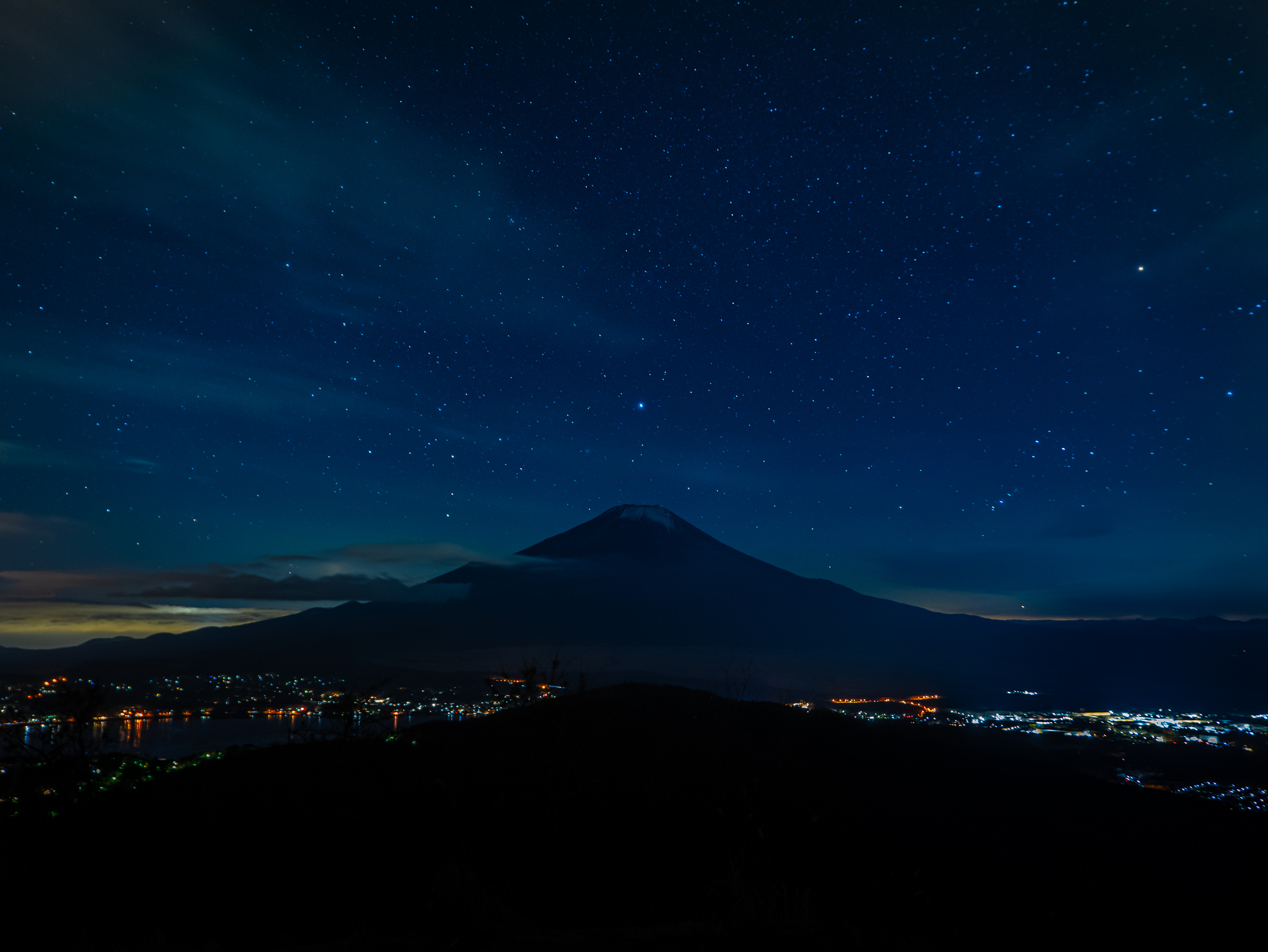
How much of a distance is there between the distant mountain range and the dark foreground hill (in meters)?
97.2

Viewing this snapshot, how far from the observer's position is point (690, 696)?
1597 inches

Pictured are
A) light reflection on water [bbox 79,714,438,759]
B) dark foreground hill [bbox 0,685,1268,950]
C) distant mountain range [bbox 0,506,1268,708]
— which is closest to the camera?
dark foreground hill [bbox 0,685,1268,950]

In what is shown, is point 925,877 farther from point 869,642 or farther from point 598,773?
point 869,642

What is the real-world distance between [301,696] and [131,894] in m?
97.2

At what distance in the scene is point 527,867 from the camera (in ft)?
36.4

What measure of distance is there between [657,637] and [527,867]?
13641 cm

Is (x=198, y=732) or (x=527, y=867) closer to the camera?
(x=527, y=867)

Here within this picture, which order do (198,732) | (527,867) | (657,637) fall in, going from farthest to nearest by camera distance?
(657,637)
(198,732)
(527,867)

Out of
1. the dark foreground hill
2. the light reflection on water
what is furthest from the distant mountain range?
the dark foreground hill

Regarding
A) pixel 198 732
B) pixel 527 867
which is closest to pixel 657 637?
pixel 198 732

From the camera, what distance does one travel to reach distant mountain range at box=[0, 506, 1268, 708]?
134 m

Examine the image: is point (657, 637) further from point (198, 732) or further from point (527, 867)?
point (527, 867)

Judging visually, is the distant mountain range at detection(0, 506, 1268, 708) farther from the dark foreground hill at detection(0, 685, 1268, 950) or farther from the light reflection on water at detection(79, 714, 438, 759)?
the dark foreground hill at detection(0, 685, 1268, 950)

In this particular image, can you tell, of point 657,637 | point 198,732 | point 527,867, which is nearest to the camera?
point 527,867
